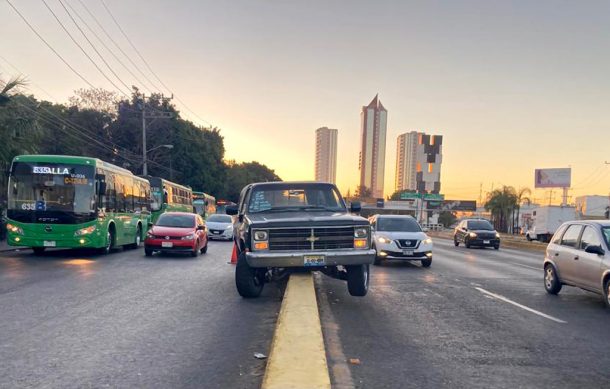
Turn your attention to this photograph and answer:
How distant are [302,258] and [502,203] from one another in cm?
8401

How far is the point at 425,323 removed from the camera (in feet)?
25.4

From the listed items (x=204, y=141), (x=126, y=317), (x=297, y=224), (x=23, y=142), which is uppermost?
(x=204, y=141)

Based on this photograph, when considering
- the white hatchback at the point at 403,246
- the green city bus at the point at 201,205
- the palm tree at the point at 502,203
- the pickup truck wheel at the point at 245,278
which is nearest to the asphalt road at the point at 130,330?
the pickup truck wheel at the point at 245,278

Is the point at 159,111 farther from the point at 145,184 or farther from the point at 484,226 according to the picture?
the point at 484,226

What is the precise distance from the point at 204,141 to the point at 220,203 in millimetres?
7779

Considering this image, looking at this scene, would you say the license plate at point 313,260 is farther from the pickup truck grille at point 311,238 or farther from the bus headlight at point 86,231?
the bus headlight at point 86,231

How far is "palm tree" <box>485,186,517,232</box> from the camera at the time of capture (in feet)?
282

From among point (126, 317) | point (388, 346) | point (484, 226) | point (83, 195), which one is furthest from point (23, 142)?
point (484, 226)

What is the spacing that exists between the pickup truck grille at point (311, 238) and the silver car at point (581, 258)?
14.8ft

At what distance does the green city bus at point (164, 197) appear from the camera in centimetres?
3198

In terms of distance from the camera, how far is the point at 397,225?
17.8 metres

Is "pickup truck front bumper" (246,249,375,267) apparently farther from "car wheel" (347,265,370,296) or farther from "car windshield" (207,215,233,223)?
"car windshield" (207,215,233,223)

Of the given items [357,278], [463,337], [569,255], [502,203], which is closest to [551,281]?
[569,255]

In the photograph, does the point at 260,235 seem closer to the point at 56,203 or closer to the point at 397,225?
the point at 397,225
